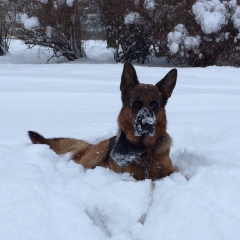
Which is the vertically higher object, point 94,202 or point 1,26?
Result: point 1,26

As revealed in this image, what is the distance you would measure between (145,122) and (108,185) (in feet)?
2.39

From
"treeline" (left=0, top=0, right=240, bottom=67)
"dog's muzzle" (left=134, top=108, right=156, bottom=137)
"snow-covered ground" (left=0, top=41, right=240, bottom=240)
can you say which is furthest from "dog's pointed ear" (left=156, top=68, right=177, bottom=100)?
"treeline" (left=0, top=0, right=240, bottom=67)

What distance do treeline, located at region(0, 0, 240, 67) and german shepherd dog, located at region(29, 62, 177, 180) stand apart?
894 centimetres

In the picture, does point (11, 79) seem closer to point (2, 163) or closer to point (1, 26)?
point (2, 163)

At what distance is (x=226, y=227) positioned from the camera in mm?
2537

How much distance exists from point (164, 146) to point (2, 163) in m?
1.59

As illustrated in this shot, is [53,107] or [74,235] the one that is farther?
[53,107]

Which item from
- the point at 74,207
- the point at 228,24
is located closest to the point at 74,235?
the point at 74,207

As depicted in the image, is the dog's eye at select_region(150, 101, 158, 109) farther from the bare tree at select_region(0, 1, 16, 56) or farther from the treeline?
the bare tree at select_region(0, 1, 16, 56)

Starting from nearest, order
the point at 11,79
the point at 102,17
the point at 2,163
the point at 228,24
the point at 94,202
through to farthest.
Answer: the point at 94,202 → the point at 2,163 → the point at 11,79 → the point at 228,24 → the point at 102,17

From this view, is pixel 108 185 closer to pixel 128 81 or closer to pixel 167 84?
pixel 128 81

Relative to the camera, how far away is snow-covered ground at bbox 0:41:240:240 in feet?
8.36

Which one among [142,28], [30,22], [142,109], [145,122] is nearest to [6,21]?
[30,22]

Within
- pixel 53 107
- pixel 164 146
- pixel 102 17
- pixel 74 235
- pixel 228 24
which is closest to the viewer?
pixel 74 235
